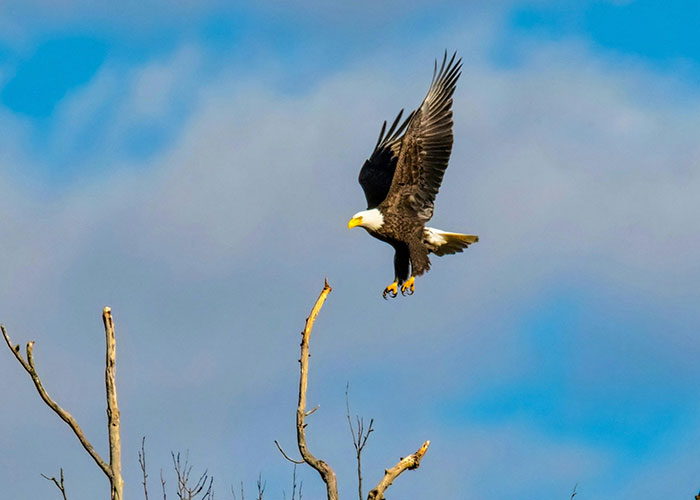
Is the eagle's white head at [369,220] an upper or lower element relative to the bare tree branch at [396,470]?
upper

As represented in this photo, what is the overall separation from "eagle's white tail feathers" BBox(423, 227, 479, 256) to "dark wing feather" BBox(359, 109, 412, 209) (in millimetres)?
776

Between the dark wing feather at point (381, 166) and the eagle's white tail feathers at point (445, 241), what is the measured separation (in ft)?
2.54

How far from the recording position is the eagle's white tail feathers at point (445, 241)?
475 inches

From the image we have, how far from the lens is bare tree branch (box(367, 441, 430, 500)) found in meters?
6.26

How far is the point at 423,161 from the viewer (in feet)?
38.7

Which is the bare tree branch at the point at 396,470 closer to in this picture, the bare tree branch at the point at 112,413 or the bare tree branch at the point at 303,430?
the bare tree branch at the point at 303,430

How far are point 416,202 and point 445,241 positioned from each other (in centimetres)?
61

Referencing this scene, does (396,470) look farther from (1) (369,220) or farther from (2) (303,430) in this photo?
(1) (369,220)

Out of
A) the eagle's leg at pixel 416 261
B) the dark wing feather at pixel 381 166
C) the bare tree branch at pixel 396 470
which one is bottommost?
the bare tree branch at pixel 396 470

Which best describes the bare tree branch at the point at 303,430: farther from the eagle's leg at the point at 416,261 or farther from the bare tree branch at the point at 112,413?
the eagle's leg at the point at 416,261

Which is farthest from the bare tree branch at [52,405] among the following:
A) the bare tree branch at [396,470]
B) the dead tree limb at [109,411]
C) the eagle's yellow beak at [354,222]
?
the eagle's yellow beak at [354,222]

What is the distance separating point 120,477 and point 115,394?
42 centimetres

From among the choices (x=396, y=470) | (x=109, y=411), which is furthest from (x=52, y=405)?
(x=396, y=470)

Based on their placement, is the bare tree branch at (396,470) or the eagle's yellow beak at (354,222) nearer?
the bare tree branch at (396,470)
